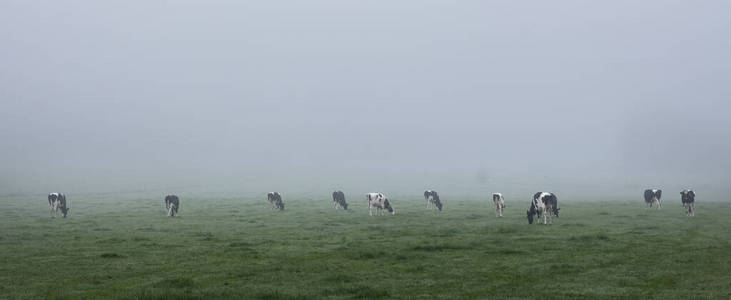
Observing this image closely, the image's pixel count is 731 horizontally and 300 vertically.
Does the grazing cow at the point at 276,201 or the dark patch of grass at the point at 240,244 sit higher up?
the grazing cow at the point at 276,201

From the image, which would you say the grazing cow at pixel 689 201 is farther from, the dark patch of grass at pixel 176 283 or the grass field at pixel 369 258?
the dark patch of grass at pixel 176 283

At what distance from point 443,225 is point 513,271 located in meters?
17.1

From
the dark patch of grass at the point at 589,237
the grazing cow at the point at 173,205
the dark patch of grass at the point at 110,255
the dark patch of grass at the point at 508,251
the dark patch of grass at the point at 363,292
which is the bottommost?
the dark patch of grass at the point at 363,292

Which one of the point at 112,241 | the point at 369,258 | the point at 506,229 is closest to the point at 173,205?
the point at 112,241

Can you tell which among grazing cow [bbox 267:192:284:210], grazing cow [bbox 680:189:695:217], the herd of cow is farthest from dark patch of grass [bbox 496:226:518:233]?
grazing cow [bbox 267:192:284:210]

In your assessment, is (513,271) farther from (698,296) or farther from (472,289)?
(698,296)

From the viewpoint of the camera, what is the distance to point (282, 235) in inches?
1340

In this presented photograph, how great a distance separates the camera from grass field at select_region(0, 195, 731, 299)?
18719 millimetres

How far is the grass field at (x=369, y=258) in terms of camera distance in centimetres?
1872

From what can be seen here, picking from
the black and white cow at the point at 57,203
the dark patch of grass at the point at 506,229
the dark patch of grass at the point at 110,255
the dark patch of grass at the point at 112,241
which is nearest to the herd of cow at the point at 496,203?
the black and white cow at the point at 57,203

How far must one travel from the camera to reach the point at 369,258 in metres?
25.2

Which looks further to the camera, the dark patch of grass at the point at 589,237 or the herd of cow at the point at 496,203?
the herd of cow at the point at 496,203

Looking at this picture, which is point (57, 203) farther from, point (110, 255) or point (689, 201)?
point (689, 201)

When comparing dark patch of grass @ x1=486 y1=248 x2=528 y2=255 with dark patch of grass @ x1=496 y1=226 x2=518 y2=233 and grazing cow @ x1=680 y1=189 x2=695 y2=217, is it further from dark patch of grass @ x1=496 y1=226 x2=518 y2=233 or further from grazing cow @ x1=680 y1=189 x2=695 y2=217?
grazing cow @ x1=680 y1=189 x2=695 y2=217
